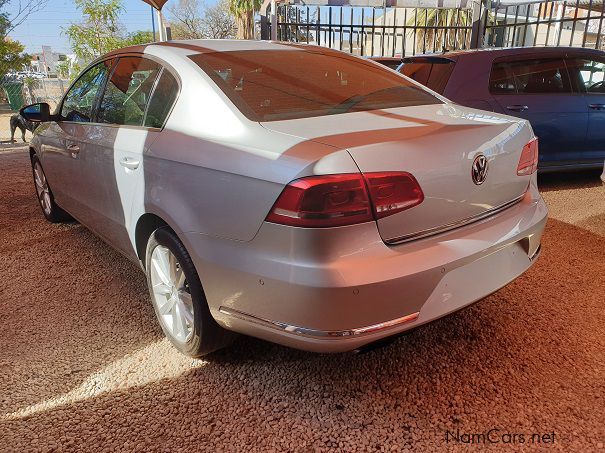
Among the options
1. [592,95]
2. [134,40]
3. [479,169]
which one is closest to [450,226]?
[479,169]

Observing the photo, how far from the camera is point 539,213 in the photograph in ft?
7.74

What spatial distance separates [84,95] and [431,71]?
3.45 m

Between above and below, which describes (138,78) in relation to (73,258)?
above

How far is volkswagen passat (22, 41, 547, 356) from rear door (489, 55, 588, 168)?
9.23 ft

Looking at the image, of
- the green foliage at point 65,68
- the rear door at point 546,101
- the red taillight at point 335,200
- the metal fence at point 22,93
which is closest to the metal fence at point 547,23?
the rear door at point 546,101

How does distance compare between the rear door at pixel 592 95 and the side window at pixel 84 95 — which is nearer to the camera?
the side window at pixel 84 95

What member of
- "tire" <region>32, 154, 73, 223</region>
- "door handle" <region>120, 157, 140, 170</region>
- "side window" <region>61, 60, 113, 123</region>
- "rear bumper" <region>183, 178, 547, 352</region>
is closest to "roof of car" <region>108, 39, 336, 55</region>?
"side window" <region>61, 60, 113, 123</region>

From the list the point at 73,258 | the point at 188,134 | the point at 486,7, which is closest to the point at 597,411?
the point at 188,134

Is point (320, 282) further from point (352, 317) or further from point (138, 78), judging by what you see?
point (138, 78)

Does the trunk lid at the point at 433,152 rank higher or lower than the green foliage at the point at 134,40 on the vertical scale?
lower

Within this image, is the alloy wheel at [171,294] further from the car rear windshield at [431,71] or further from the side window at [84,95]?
the car rear windshield at [431,71]

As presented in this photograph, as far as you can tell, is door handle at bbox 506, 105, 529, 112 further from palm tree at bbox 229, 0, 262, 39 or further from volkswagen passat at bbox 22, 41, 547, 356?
palm tree at bbox 229, 0, 262, 39

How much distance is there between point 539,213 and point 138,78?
2.26 metres

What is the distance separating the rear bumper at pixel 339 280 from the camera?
1.68 metres
